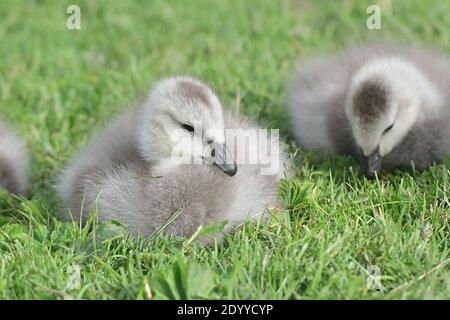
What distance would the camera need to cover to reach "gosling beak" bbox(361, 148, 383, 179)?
319 centimetres

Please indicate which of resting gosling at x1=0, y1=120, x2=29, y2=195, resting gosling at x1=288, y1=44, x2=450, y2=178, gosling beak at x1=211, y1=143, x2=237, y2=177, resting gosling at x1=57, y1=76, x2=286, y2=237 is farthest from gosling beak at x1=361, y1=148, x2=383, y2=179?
resting gosling at x1=0, y1=120, x2=29, y2=195

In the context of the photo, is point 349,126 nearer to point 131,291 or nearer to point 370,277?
point 370,277

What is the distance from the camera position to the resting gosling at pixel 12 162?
3.31 m

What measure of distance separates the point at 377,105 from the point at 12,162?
1.48 m

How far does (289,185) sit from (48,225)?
852 mm

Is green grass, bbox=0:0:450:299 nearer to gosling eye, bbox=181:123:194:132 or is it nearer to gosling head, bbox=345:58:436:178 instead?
gosling head, bbox=345:58:436:178

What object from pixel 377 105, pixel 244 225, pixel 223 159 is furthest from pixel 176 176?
pixel 377 105

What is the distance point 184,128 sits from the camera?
2.73 meters

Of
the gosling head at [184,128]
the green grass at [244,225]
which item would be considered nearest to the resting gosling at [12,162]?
the green grass at [244,225]

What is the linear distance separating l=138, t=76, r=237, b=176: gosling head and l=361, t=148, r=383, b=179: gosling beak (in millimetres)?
738

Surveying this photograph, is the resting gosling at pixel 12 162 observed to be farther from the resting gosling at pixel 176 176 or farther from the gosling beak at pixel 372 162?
the gosling beak at pixel 372 162

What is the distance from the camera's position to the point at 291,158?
10.3ft

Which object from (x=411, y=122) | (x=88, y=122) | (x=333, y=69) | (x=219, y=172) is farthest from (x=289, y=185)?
(x=88, y=122)
